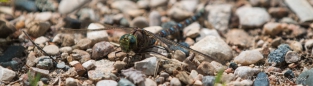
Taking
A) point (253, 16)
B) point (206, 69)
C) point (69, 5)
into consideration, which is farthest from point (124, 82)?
point (253, 16)

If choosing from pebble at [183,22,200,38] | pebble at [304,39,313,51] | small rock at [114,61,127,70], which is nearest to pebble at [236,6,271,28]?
pebble at [183,22,200,38]

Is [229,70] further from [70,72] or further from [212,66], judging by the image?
[70,72]

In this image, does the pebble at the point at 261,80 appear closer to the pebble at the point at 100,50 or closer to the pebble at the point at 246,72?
the pebble at the point at 246,72

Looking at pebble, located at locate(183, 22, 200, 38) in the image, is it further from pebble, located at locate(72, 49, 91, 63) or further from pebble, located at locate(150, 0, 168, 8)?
pebble, located at locate(72, 49, 91, 63)

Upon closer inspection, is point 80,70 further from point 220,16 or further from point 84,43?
point 220,16

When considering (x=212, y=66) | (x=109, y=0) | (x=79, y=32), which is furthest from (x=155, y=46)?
(x=109, y=0)

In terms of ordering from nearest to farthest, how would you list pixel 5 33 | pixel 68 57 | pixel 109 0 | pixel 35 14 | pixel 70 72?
pixel 70 72 < pixel 68 57 < pixel 5 33 < pixel 35 14 < pixel 109 0

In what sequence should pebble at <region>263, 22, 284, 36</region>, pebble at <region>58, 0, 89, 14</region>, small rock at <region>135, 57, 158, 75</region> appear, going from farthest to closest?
pebble at <region>58, 0, 89, 14</region>
pebble at <region>263, 22, 284, 36</region>
small rock at <region>135, 57, 158, 75</region>

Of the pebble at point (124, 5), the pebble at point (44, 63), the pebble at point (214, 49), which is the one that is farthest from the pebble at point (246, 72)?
the pebble at point (124, 5)
